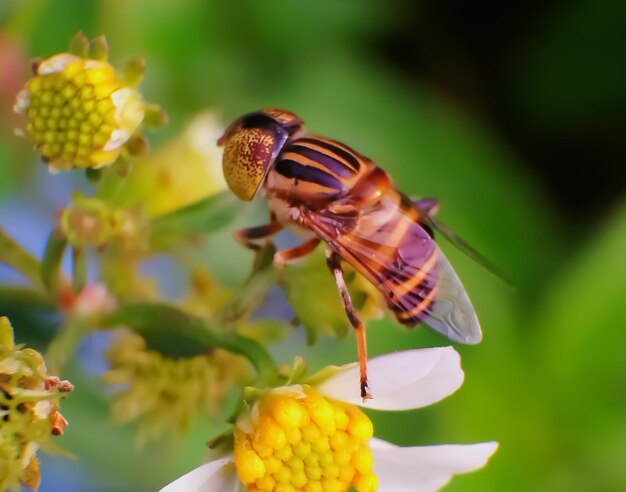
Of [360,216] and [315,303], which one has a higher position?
A: [360,216]

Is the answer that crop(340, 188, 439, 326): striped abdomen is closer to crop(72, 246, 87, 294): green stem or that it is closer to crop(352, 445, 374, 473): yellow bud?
crop(352, 445, 374, 473): yellow bud

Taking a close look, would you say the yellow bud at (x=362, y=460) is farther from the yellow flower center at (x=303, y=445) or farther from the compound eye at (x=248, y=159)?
the compound eye at (x=248, y=159)

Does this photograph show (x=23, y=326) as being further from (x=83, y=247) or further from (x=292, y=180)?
(x=292, y=180)

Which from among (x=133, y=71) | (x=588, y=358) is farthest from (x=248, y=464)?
(x=588, y=358)

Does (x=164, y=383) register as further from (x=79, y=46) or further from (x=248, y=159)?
(x=79, y=46)

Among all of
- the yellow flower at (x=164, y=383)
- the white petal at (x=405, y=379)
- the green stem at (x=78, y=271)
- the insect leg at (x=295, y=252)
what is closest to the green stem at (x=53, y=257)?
the green stem at (x=78, y=271)

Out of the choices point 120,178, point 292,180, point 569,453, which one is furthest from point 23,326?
point 569,453

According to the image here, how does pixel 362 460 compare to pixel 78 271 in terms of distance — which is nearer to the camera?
pixel 362 460
